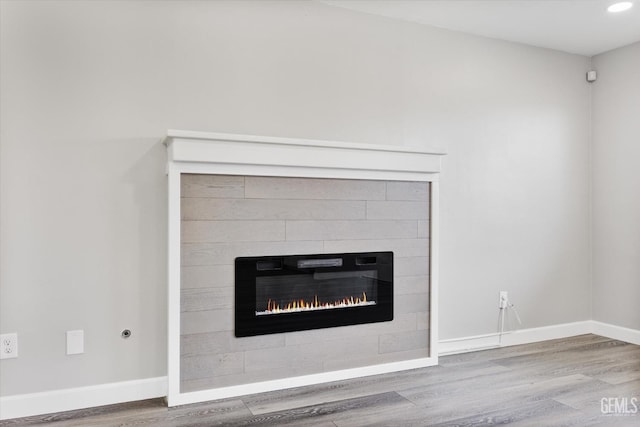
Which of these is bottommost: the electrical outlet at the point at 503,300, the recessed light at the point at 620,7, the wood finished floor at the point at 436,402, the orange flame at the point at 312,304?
the wood finished floor at the point at 436,402

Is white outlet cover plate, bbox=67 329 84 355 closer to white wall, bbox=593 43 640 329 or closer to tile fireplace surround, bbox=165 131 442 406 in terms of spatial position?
tile fireplace surround, bbox=165 131 442 406

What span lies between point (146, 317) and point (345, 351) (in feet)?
3.96

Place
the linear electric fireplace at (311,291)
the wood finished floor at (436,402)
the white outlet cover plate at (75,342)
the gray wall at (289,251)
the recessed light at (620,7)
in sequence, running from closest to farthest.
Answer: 1. the wood finished floor at (436,402)
2. the white outlet cover plate at (75,342)
3. the gray wall at (289,251)
4. the linear electric fireplace at (311,291)
5. the recessed light at (620,7)

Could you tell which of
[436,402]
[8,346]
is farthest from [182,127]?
[436,402]

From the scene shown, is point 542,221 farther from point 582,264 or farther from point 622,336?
point 622,336

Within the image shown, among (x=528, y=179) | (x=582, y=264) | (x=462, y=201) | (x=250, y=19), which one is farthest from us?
(x=582, y=264)

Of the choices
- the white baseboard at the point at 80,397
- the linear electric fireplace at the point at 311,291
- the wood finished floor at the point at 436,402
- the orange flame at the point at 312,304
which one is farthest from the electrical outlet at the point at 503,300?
the white baseboard at the point at 80,397

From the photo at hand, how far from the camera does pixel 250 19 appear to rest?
2.97 metres

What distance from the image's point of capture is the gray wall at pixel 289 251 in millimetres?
2646

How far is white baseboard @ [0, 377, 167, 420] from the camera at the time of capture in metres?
2.43

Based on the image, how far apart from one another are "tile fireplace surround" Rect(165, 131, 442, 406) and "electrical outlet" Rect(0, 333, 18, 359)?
75 cm

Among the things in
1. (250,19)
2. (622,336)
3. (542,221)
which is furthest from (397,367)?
(250,19)

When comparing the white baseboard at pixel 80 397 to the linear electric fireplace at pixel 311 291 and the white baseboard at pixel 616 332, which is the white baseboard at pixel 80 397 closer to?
the linear electric fireplace at pixel 311 291

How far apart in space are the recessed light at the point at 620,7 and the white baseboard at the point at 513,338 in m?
2.43
